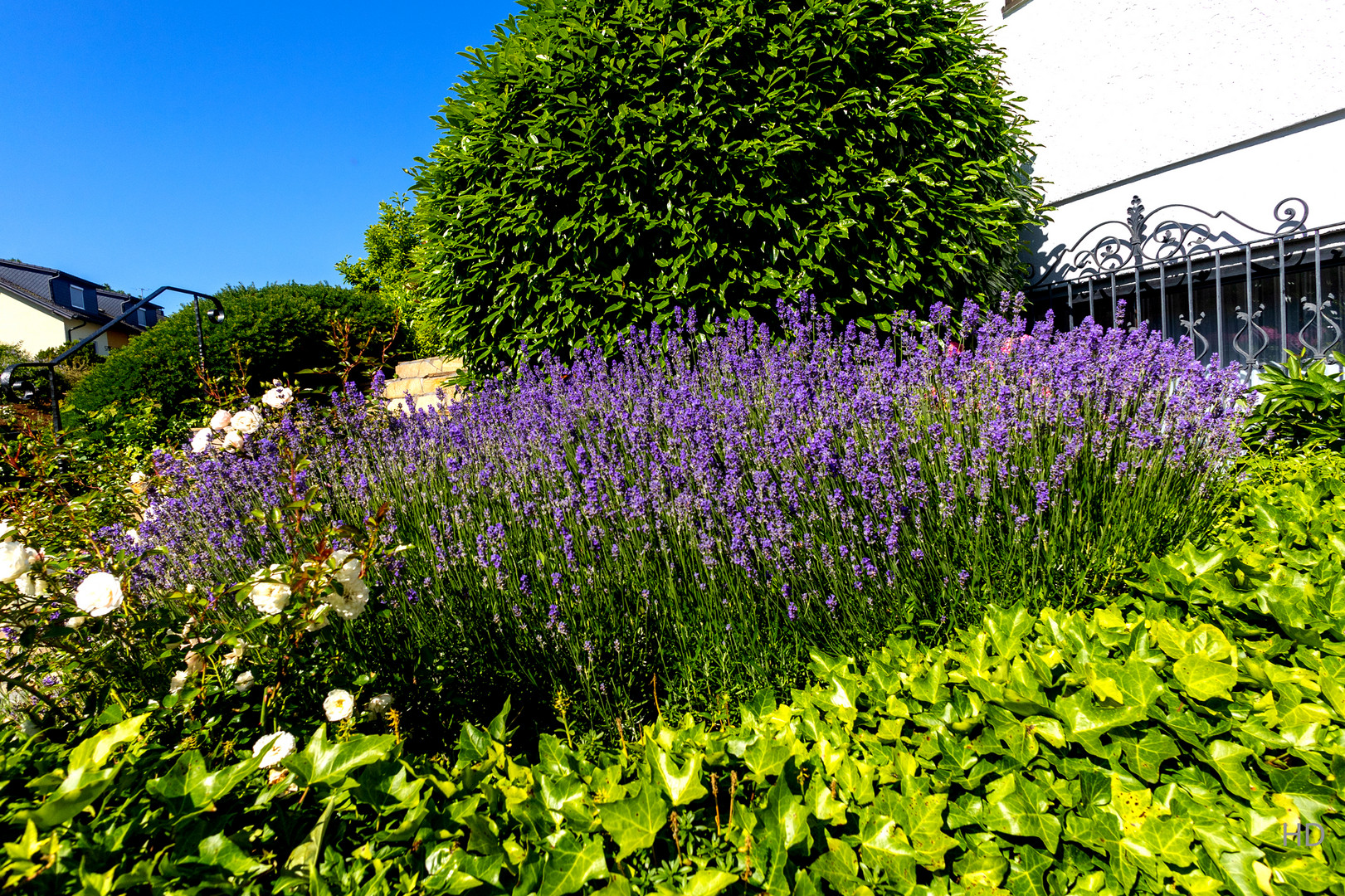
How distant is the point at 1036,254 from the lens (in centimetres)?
634

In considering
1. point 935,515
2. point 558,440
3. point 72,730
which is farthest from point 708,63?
point 72,730

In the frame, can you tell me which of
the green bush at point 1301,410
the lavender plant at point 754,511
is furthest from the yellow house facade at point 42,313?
the green bush at point 1301,410

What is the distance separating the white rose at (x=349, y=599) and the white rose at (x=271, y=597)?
0.31 ft

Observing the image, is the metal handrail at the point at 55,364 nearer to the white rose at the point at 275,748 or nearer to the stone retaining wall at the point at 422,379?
the stone retaining wall at the point at 422,379

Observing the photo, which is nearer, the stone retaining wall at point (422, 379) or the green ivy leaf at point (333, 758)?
the green ivy leaf at point (333, 758)

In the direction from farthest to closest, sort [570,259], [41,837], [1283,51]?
[1283,51] → [570,259] → [41,837]

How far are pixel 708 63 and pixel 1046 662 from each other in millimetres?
3832

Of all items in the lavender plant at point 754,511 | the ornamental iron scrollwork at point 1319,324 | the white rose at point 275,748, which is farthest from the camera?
the ornamental iron scrollwork at point 1319,324

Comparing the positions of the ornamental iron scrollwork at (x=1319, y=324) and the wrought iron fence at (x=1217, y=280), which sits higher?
the wrought iron fence at (x=1217, y=280)

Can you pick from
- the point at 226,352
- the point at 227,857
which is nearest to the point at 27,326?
the point at 226,352

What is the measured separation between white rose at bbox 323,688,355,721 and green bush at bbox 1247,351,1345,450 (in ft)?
14.0

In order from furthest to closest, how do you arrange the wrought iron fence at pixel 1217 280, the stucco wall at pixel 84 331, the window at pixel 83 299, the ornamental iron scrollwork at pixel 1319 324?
the window at pixel 83 299 < the stucco wall at pixel 84 331 < the wrought iron fence at pixel 1217 280 < the ornamental iron scrollwork at pixel 1319 324

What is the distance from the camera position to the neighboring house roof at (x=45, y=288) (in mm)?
40125

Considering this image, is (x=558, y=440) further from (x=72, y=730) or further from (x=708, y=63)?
(x=708, y=63)
